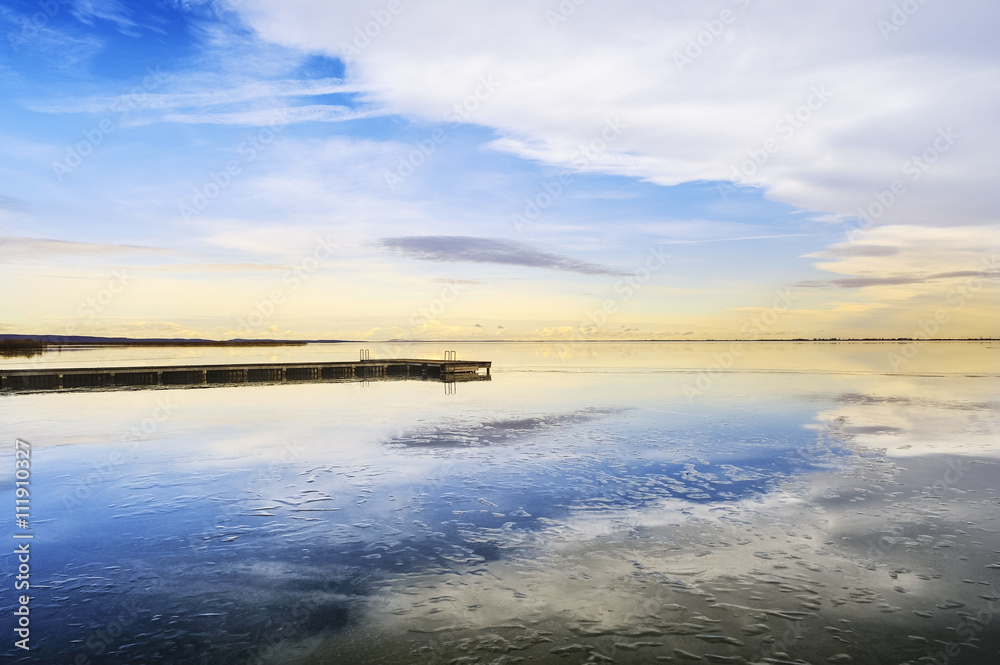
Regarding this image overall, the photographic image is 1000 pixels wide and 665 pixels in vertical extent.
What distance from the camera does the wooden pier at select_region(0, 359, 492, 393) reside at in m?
44.9

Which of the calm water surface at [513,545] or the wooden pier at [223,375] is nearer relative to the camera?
the calm water surface at [513,545]

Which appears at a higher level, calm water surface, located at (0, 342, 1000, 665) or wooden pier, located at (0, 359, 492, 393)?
wooden pier, located at (0, 359, 492, 393)

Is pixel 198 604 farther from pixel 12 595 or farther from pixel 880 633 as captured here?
pixel 880 633

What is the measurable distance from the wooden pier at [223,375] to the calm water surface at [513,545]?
85.7 feet

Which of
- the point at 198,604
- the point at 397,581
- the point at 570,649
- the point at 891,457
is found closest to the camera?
the point at 570,649

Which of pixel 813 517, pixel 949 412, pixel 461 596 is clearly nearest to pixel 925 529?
pixel 813 517

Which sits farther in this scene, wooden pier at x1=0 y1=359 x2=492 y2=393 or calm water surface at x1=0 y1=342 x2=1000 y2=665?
wooden pier at x1=0 y1=359 x2=492 y2=393

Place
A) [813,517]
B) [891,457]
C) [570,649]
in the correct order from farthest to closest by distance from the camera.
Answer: [891,457] < [813,517] < [570,649]

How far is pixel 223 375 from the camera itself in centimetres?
5394

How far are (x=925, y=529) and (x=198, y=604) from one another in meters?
13.6

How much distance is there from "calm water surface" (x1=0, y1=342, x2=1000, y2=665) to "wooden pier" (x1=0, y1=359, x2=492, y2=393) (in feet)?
85.7

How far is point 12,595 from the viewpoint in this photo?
8.90m

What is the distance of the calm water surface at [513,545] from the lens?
7746 mm

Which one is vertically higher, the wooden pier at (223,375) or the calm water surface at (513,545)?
the wooden pier at (223,375)
